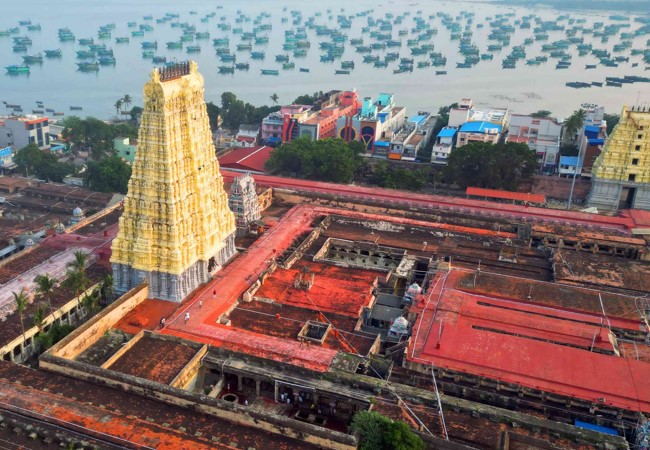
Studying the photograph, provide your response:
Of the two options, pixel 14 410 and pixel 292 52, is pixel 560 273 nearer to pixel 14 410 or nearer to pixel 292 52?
pixel 14 410

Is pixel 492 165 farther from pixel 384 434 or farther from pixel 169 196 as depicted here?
pixel 384 434

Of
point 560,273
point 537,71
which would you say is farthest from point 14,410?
point 537,71

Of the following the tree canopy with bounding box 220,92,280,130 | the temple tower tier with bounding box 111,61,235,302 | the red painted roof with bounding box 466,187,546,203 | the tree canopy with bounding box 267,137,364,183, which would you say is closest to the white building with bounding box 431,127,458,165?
the tree canopy with bounding box 267,137,364,183

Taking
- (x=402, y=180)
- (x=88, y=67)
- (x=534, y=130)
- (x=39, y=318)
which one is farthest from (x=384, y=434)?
(x=88, y=67)

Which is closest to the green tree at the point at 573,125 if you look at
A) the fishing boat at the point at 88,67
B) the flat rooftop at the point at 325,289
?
the flat rooftop at the point at 325,289

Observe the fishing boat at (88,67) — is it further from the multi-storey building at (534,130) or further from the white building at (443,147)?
the multi-storey building at (534,130)

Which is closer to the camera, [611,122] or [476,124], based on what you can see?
[476,124]
